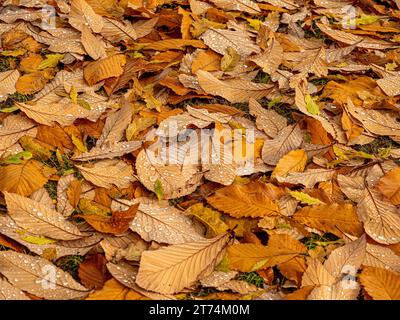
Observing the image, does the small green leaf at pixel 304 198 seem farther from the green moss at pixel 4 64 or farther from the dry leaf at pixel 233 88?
the green moss at pixel 4 64

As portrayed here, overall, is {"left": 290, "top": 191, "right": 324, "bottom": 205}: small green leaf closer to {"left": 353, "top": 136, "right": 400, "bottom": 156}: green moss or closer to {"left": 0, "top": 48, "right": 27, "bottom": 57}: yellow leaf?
{"left": 353, "top": 136, "right": 400, "bottom": 156}: green moss

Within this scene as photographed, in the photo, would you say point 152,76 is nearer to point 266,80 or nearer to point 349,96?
point 266,80

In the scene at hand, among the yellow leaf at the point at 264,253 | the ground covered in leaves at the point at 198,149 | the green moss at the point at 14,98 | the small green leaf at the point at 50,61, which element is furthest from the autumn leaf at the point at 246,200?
the small green leaf at the point at 50,61

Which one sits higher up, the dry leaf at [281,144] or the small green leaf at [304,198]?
the dry leaf at [281,144]

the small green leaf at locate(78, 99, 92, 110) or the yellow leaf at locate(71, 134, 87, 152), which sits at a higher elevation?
the small green leaf at locate(78, 99, 92, 110)

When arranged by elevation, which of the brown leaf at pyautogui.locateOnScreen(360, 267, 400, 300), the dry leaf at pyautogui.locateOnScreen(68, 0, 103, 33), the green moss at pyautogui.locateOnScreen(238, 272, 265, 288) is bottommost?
the green moss at pyautogui.locateOnScreen(238, 272, 265, 288)

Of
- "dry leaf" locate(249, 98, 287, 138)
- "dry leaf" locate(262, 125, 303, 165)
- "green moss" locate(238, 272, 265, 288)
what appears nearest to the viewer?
"green moss" locate(238, 272, 265, 288)

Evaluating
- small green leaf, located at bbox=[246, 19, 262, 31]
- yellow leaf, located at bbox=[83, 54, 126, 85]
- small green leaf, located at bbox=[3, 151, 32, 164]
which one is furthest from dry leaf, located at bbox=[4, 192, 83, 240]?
small green leaf, located at bbox=[246, 19, 262, 31]
